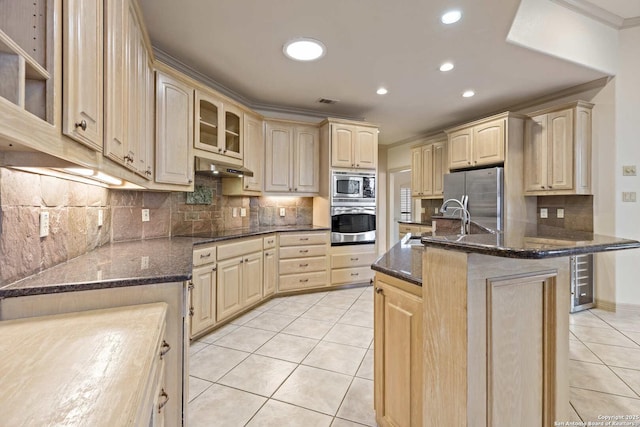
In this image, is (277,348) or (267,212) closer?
(277,348)

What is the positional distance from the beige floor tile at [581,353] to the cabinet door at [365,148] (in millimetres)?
2915

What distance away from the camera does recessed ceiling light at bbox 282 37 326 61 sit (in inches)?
102

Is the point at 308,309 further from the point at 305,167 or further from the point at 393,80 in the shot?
the point at 393,80

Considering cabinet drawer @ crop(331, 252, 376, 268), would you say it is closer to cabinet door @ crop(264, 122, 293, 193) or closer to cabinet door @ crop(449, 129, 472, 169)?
cabinet door @ crop(264, 122, 293, 193)

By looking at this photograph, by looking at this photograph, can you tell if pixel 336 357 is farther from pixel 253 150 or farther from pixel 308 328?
pixel 253 150

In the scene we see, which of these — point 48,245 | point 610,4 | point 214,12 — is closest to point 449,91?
point 610,4

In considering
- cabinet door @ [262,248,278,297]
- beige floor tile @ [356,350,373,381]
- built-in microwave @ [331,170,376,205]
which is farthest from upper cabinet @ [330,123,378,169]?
beige floor tile @ [356,350,373,381]

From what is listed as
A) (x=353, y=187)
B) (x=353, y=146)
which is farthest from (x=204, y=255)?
(x=353, y=146)

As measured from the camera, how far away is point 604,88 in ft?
10.6

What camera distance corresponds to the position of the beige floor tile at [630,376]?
73.6 inches

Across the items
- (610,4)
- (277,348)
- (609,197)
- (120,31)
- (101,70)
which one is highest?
(610,4)

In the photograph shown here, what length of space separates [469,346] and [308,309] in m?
2.54

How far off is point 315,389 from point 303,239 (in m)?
2.15

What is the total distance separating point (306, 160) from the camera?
4168 mm
